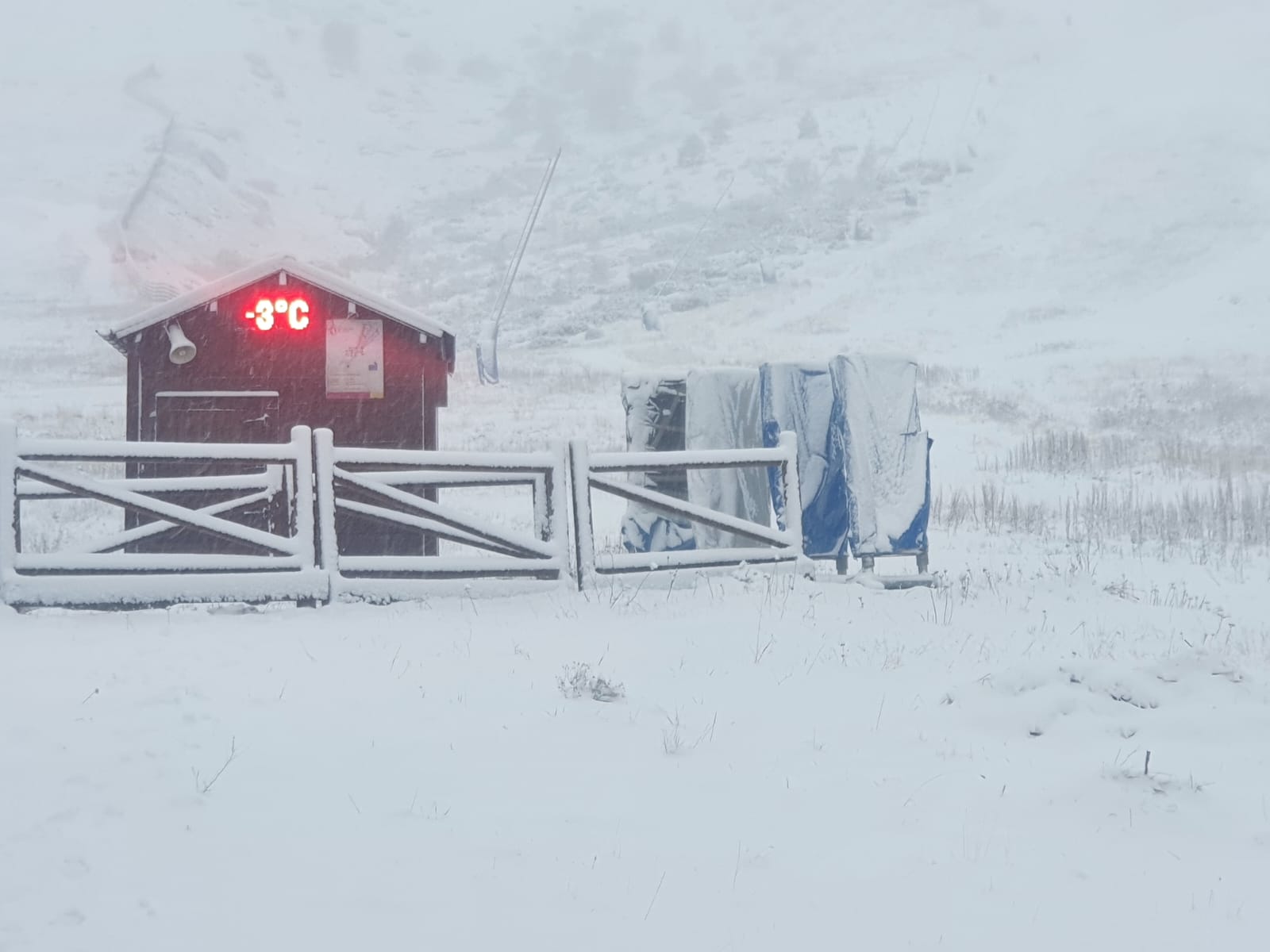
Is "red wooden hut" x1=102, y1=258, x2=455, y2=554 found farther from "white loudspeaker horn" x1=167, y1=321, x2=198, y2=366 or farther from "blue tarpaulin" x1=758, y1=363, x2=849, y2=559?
"blue tarpaulin" x1=758, y1=363, x2=849, y2=559

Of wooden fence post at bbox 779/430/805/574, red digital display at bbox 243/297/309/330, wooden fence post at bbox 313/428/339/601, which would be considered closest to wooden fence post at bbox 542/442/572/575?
wooden fence post at bbox 313/428/339/601

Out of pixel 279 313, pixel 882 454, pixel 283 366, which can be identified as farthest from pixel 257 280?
pixel 882 454

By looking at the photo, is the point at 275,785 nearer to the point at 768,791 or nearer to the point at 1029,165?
the point at 768,791

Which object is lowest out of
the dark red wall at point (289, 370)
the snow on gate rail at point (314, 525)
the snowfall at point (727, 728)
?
the snowfall at point (727, 728)

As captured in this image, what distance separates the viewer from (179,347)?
12.8 meters

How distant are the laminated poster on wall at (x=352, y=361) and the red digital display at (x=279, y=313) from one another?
1.05 feet

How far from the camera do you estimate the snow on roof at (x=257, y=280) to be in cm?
1286

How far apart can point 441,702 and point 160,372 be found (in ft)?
29.6

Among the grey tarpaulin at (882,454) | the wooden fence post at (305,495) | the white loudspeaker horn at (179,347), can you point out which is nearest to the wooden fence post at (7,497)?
the wooden fence post at (305,495)

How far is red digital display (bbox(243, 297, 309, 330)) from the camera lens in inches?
522

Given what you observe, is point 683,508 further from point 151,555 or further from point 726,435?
point 151,555

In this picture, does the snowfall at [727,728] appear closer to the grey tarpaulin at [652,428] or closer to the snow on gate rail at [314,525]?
the snow on gate rail at [314,525]

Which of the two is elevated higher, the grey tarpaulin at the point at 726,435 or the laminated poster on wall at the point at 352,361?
the laminated poster on wall at the point at 352,361

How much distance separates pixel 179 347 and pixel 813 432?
23.4ft
